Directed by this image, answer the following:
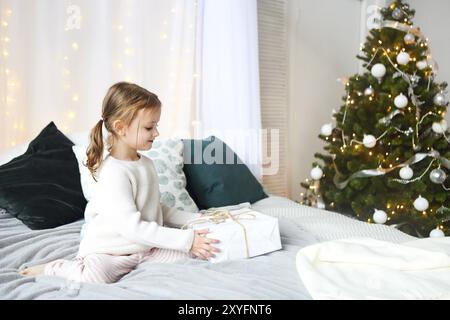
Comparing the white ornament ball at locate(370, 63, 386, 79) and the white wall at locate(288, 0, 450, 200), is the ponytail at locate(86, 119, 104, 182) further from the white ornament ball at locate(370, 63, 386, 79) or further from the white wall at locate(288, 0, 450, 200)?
the white wall at locate(288, 0, 450, 200)

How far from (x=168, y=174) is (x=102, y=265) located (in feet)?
2.42

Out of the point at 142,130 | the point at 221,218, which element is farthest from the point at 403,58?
the point at 142,130

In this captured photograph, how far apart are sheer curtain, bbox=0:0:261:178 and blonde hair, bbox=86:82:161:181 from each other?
107 centimetres

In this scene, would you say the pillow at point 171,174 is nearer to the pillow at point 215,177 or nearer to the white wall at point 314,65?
the pillow at point 215,177

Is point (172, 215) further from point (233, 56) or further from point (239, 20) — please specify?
point (239, 20)

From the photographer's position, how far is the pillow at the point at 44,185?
1627 mm

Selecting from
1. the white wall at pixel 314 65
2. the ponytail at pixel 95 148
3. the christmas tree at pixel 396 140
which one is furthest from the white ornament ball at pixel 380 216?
the ponytail at pixel 95 148

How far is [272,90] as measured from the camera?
10.2 ft

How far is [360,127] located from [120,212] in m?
1.83

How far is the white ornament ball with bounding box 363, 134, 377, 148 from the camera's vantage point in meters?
2.49

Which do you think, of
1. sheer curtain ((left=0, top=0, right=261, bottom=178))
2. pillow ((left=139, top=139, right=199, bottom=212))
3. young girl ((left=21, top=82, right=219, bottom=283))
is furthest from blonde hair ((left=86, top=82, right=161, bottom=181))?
sheer curtain ((left=0, top=0, right=261, bottom=178))

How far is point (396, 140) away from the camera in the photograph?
249 centimetres

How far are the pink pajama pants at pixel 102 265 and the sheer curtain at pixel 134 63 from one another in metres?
1.21

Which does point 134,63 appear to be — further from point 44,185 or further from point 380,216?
point 380,216
